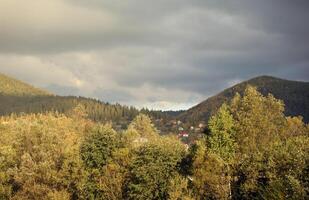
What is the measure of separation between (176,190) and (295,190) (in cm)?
2760

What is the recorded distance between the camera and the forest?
92.8 m

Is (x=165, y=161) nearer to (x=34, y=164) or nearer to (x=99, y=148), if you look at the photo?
(x=99, y=148)

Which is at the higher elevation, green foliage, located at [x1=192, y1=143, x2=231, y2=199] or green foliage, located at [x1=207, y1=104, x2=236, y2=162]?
green foliage, located at [x1=207, y1=104, x2=236, y2=162]

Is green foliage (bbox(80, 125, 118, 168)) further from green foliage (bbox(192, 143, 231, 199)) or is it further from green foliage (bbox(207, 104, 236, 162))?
green foliage (bbox(192, 143, 231, 199))

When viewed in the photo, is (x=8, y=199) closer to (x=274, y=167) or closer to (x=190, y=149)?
(x=190, y=149)

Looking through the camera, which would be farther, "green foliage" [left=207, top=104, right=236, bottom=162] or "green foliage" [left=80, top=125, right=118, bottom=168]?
"green foliage" [left=80, top=125, right=118, bottom=168]

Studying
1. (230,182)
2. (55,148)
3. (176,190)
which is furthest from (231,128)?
(55,148)

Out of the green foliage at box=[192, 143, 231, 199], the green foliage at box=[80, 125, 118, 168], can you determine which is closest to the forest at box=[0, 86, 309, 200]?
the green foliage at box=[80, 125, 118, 168]

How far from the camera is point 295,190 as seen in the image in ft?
243

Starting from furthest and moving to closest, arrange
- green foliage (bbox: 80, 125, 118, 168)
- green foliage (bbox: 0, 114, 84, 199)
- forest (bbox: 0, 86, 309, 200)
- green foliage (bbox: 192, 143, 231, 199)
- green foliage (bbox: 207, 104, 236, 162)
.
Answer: green foliage (bbox: 80, 125, 118, 168)
green foliage (bbox: 0, 114, 84, 199)
green foliage (bbox: 207, 104, 236, 162)
green foliage (bbox: 192, 143, 231, 199)
forest (bbox: 0, 86, 309, 200)

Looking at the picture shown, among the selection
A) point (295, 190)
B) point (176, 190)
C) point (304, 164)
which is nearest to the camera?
point (295, 190)

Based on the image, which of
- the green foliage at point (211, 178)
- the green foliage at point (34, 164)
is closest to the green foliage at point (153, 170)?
the green foliage at point (211, 178)

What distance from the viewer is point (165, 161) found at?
11006cm

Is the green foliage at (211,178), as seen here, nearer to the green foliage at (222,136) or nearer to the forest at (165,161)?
the forest at (165,161)
